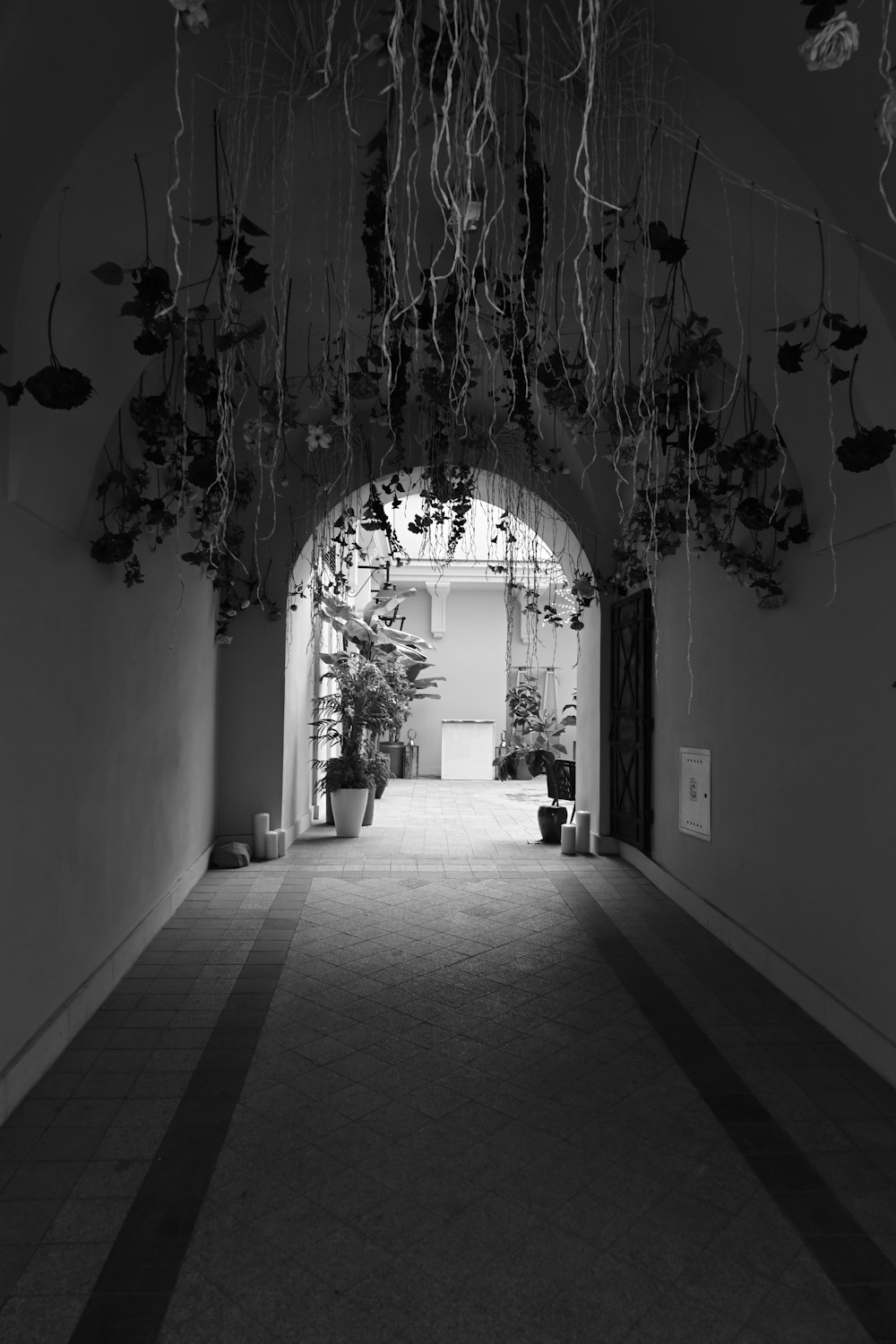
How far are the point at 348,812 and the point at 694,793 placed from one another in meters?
4.03

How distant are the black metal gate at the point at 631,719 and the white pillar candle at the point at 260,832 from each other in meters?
2.96

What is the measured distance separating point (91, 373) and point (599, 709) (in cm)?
543

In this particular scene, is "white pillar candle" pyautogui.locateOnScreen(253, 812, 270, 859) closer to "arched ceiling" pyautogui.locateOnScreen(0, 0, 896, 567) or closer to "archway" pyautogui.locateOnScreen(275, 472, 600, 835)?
"archway" pyautogui.locateOnScreen(275, 472, 600, 835)

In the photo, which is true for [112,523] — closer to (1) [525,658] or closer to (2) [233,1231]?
(2) [233,1231]

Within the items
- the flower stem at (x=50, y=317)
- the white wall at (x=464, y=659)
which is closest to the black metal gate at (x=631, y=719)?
the flower stem at (x=50, y=317)

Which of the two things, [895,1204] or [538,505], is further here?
[538,505]

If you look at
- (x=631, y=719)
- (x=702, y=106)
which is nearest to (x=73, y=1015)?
(x=702, y=106)

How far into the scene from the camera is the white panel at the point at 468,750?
621 inches

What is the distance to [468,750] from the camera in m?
15.9

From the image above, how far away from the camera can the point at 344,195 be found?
3.50 meters

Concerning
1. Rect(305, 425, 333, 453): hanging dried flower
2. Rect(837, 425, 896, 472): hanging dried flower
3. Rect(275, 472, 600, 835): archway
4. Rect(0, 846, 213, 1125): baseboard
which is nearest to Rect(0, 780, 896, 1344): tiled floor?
Rect(0, 846, 213, 1125): baseboard

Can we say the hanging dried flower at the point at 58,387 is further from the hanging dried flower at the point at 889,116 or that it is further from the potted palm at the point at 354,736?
the potted palm at the point at 354,736

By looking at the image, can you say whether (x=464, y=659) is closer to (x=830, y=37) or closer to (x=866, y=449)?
(x=866, y=449)

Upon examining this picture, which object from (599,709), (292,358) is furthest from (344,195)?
(599,709)
